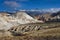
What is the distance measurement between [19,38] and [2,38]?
6190 mm

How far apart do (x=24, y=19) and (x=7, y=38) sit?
129 meters

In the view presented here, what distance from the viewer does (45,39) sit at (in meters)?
65.9

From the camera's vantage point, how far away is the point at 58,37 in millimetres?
66312

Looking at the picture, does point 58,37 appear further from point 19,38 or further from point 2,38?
point 2,38

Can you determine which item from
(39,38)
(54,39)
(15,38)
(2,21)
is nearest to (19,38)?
(15,38)

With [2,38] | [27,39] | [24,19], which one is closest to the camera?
[27,39]

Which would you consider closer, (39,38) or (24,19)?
(39,38)

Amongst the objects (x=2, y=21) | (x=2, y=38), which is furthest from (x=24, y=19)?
(x=2, y=38)

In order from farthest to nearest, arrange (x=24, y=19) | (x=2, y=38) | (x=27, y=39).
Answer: (x=24, y=19) < (x=2, y=38) < (x=27, y=39)

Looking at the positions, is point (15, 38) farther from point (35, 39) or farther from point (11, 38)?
point (35, 39)

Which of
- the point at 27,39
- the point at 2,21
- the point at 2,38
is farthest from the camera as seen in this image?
the point at 2,21

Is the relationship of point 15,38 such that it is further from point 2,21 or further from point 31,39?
point 2,21

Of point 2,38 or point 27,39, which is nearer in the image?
point 27,39

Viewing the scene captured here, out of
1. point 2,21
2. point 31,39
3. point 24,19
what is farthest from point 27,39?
point 24,19
